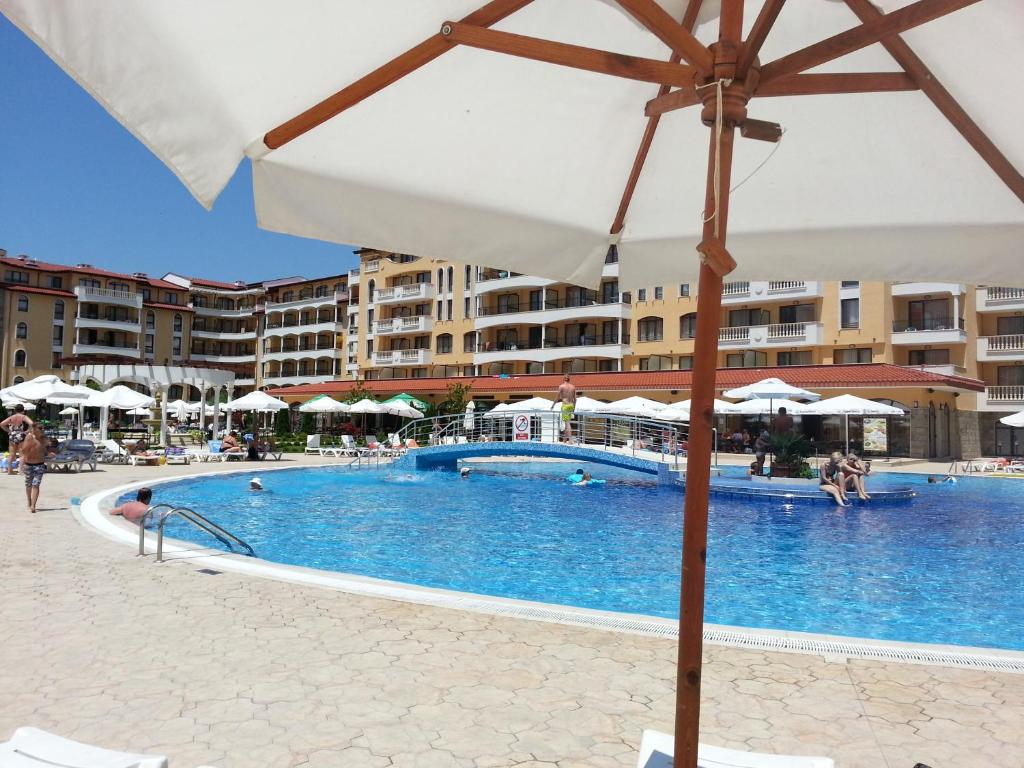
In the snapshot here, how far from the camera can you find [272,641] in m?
5.14

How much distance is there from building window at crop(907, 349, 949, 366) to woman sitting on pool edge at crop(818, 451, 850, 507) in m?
24.8

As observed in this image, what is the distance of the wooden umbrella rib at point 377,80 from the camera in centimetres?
306

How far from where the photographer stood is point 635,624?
5785 mm

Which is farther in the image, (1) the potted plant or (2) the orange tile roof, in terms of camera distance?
(2) the orange tile roof

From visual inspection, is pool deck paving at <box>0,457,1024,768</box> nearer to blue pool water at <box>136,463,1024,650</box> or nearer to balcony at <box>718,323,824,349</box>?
blue pool water at <box>136,463,1024,650</box>

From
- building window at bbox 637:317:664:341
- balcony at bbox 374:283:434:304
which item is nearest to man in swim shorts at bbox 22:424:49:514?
building window at bbox 637:317:664:341

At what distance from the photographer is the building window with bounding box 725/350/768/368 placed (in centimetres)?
4159

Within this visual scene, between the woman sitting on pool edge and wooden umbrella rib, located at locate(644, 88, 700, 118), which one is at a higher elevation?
wooden umbrella rib, located at locate(644, 88, 700, 118)

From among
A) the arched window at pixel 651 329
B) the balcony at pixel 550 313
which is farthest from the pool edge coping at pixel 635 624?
the balcony at pixel 550 313

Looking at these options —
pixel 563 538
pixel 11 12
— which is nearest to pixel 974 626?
pixel 563 538

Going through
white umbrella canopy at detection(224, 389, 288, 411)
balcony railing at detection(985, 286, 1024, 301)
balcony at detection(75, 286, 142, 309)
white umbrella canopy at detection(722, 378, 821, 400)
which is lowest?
white umbrella canopy at detection(224, 389, 288, 411)

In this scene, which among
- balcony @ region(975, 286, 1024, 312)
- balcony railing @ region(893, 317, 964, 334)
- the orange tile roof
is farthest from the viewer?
balcony @ region(975, 286, 1024, 312)

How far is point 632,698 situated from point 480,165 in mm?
3021

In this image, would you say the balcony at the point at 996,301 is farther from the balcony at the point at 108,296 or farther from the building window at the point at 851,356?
the balcony at the point at 108,296
